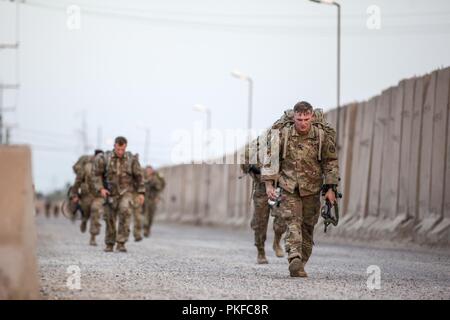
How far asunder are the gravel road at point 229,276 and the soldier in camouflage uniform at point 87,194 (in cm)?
322

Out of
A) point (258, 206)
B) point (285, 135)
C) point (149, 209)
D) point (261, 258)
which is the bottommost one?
point (149, 209)

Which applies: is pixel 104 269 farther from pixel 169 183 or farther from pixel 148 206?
pixel 169 183

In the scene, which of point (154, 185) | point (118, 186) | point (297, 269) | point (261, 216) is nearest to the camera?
point (297, 269)

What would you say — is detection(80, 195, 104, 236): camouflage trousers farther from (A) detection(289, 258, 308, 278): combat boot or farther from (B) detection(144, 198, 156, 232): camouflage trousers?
(A) detection(289, 258, 308, 278): combat boot

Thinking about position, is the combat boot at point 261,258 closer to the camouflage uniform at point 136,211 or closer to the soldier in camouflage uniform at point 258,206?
the soldier in camouflage uniform at point 258,206

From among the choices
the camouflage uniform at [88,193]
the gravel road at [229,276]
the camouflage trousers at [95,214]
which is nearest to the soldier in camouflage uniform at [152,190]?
the camouflage uniform at [88,193]

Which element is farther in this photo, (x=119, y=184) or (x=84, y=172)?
(x=84, y=172)

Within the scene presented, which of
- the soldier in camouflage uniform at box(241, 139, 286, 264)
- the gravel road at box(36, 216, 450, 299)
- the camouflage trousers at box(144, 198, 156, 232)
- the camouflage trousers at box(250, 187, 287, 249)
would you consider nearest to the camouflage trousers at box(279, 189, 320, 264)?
the gravel road at box(36, 216, 450, 299)

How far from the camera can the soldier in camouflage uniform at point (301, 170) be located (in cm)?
1045

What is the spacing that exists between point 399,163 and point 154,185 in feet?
23.6

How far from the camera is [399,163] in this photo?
21.8 meters

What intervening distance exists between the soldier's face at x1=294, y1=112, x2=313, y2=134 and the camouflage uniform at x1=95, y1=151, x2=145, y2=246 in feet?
20.2

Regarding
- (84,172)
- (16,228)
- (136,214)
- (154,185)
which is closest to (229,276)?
(16,228)

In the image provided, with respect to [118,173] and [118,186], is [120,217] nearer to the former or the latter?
[118,186]
